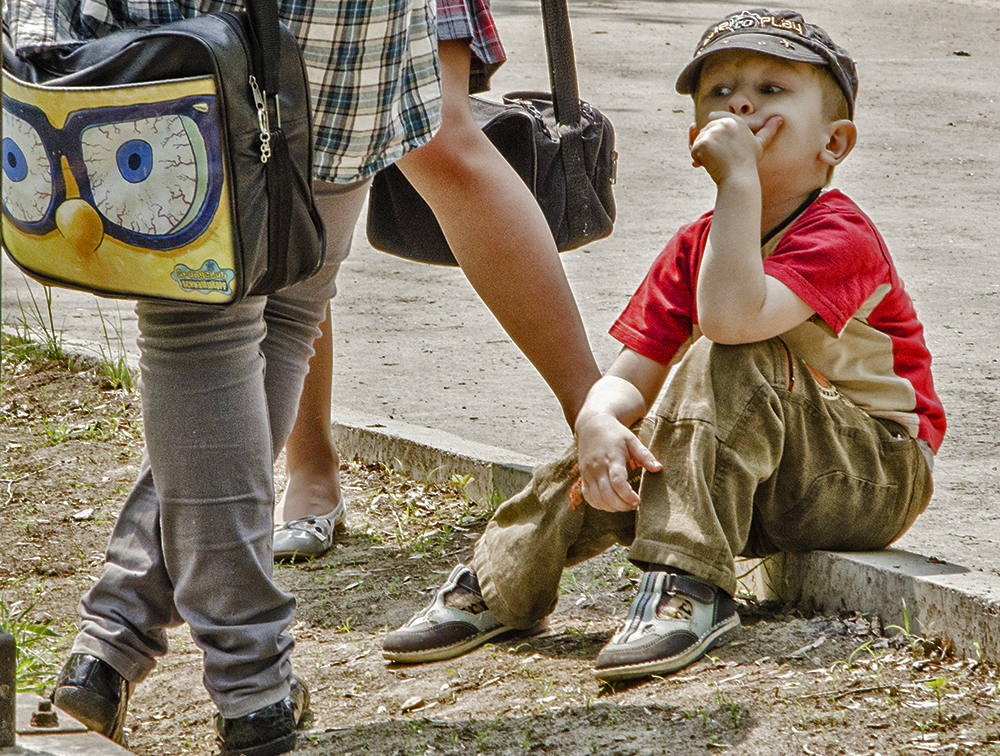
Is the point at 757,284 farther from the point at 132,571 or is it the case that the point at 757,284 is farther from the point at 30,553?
the point at 30,553

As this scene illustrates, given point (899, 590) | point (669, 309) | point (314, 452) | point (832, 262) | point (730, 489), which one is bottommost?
point (314, 452)

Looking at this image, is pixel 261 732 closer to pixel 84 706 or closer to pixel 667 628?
pixel 84 706

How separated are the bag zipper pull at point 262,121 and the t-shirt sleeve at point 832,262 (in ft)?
3.07

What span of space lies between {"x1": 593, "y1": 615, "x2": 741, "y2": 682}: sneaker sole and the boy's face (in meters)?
0.84

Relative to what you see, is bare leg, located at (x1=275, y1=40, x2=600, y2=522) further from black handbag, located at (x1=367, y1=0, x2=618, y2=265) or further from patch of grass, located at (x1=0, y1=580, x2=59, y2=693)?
patch of grass, located at (x1=0, y1=580, x2=59, y2=693)

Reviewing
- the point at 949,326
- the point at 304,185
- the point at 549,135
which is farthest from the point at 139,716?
the point at 949,326

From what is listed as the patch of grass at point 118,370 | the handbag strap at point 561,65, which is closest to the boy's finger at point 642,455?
the handbag strap at point 561,65

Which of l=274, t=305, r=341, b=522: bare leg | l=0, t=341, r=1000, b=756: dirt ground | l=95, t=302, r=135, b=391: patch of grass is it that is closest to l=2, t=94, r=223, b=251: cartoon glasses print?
l=0, t=341, r=1000, b=756: dirt ground

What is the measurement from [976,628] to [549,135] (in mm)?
1414

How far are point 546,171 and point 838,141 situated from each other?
75 cm

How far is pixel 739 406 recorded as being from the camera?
2.29 m

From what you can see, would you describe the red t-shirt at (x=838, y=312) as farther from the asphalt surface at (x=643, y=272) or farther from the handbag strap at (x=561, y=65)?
the handbag strap at (x=561, y=65)

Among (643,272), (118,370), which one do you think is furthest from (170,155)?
(643,272)

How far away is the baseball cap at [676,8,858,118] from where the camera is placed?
240cm
